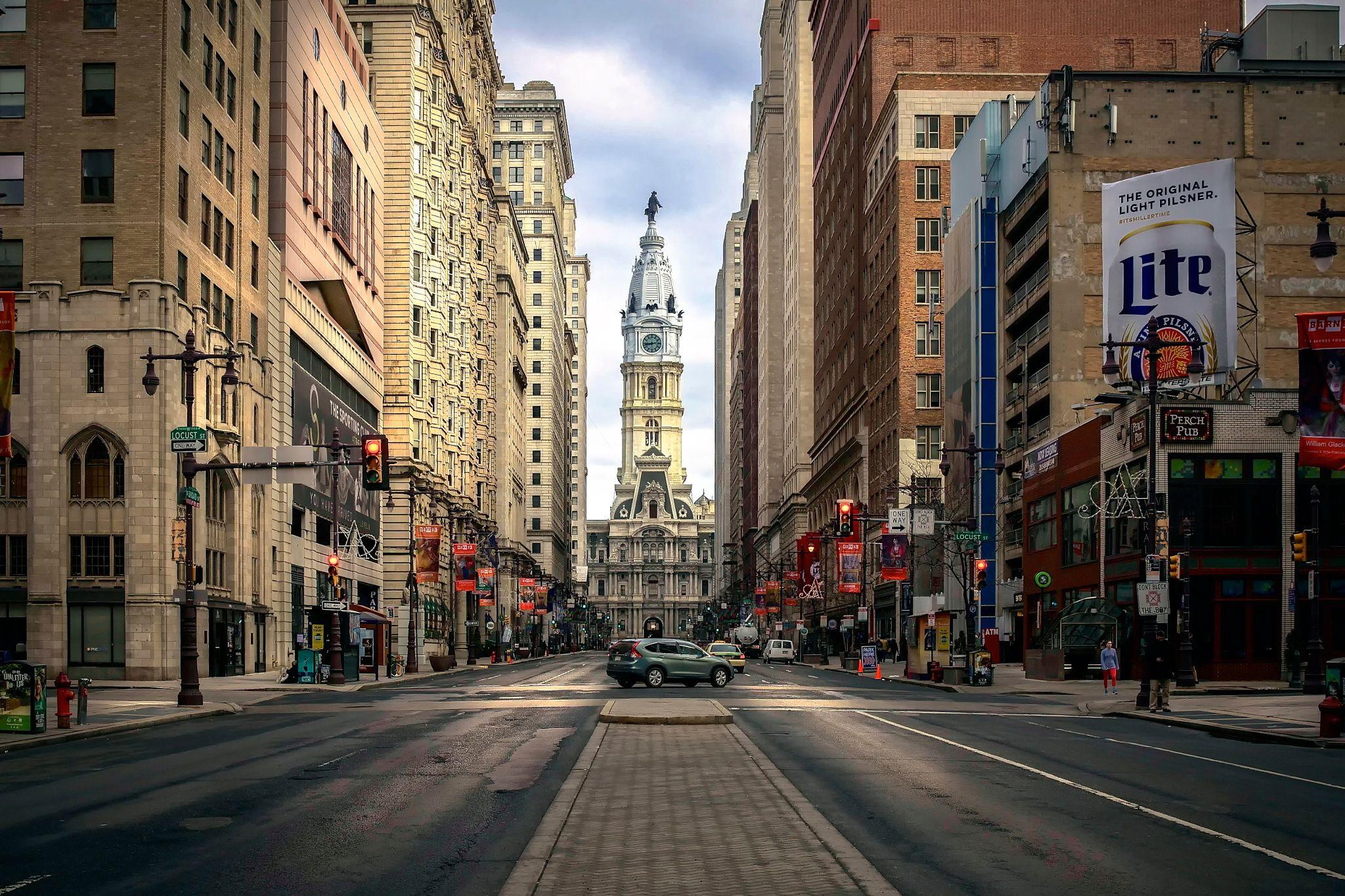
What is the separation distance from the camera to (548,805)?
56.6 feet

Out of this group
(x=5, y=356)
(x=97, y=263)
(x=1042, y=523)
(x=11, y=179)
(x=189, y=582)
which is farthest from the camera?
(x=1042, y=523)

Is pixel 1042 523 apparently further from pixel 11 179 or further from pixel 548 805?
pixel 548 805

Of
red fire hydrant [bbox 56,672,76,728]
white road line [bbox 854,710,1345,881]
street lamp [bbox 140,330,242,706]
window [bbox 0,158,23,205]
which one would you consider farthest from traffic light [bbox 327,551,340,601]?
white road line [bbox 854,710,1345,881]

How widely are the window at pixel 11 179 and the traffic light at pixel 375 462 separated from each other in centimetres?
2467

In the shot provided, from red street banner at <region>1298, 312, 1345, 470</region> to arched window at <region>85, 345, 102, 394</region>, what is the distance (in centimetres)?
4127

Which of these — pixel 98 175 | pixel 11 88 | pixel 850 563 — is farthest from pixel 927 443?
pixel 11 88

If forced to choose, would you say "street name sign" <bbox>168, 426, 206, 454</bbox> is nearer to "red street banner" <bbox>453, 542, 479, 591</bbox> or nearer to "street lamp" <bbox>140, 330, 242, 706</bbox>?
"street lamp" <bbox>140, 330, 242, 706</bbox>

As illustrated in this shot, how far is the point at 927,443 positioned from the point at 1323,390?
68457mm

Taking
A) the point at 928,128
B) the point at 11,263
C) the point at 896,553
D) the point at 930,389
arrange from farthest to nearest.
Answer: the point at 928,128, the point at 930,389, the point at 896,553, the point at 11,263

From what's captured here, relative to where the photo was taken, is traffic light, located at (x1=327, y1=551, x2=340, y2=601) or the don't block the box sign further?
traffic light, located at (x1=327, y1=551, x2=340, y2=601)

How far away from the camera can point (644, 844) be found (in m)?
13.6

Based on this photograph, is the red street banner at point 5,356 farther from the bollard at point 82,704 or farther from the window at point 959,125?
the window at point 959,125

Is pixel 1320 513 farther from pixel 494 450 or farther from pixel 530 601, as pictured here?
pixel 494 450

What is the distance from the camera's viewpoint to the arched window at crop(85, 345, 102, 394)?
54.8 m
